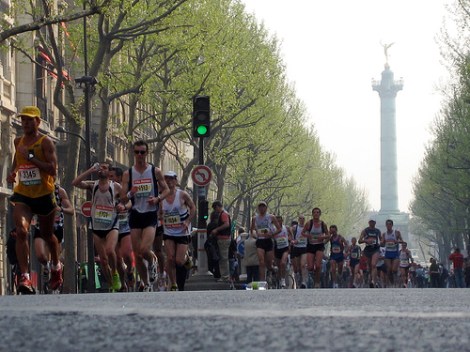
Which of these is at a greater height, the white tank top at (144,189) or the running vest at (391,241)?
→ the white tank top at (144,189)

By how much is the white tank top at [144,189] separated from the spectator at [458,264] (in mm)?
33810

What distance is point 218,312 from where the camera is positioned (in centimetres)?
765

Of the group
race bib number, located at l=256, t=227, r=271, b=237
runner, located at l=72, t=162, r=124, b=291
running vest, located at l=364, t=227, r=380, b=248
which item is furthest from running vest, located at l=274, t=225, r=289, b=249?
runner, located at l=72, t=162, r=124, b=291

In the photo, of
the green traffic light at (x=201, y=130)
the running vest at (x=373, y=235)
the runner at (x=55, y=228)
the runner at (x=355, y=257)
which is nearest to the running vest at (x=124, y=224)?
the runner at (x=55, y=228)

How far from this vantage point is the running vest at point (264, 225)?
26469 mm

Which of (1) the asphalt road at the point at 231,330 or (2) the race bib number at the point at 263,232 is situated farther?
(2) the race bib number at the point at 263,232

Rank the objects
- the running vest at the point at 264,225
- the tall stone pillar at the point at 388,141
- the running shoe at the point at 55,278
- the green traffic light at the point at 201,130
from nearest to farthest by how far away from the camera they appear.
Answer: the running shoe at the point at 55,278 → the green traffic light at the point at 201,130 → the running vest at the point at 264,225 → the tall stone pillar at the point at 388,141

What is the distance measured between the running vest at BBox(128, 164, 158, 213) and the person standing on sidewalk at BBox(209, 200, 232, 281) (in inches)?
368

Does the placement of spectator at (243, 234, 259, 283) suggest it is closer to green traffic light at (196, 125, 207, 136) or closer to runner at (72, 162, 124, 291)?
green traffic light at (196, 125, 207, 136)

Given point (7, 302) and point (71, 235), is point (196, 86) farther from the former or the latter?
point (7, 302)

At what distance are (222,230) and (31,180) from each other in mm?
13184

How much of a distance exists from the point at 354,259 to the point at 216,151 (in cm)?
1273

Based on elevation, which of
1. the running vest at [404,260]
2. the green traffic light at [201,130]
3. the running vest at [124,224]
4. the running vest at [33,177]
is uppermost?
the green traffic light at [201,130]

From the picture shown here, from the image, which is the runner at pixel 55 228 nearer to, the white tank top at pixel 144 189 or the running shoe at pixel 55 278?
the running shoe at pixel 55 278
